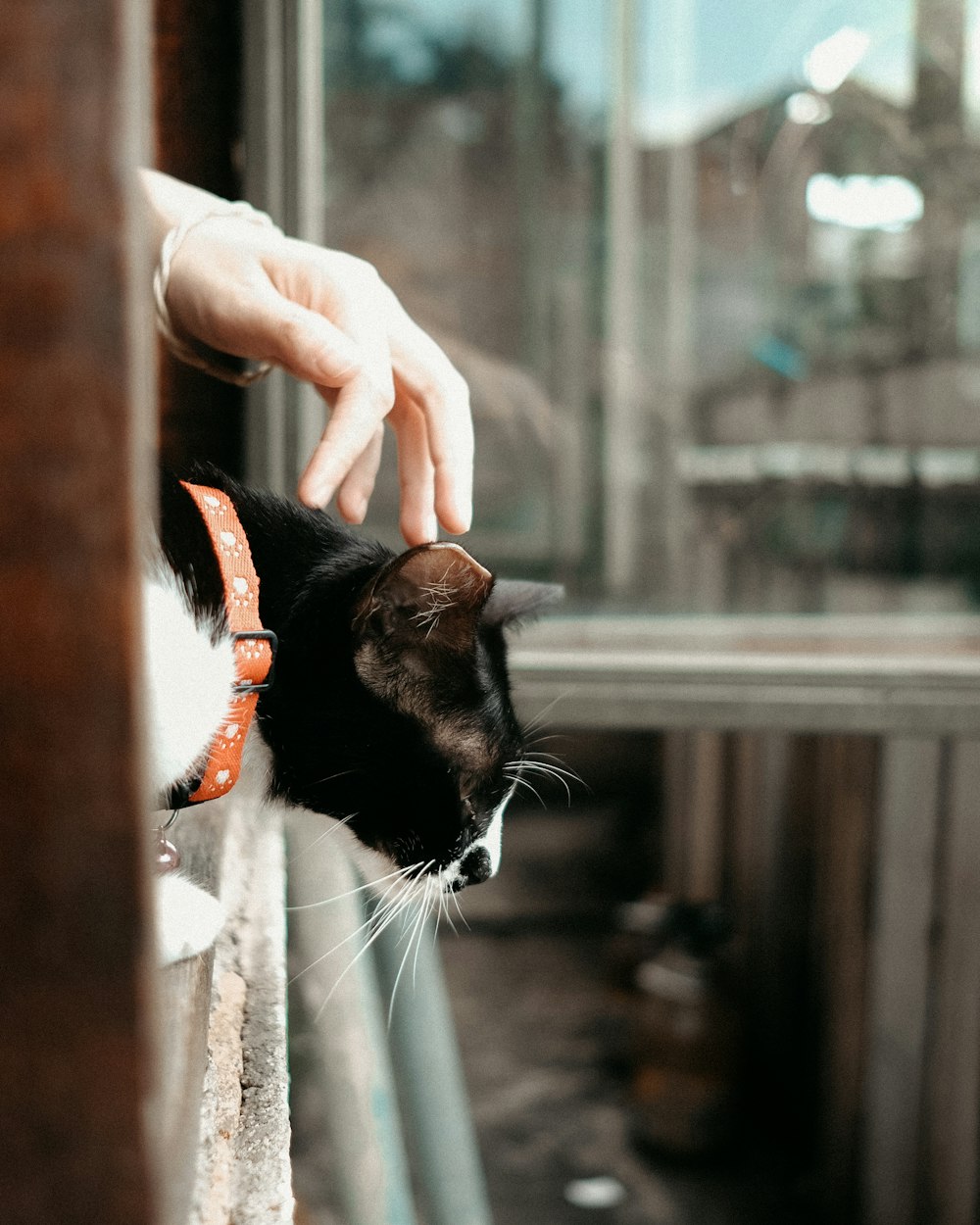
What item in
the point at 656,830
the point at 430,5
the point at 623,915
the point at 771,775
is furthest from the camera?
the point at 656,830

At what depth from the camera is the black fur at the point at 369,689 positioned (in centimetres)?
64

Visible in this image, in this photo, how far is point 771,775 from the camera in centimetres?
250

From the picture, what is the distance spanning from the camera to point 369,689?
0.65m

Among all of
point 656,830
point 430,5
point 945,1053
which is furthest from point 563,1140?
point 430,5

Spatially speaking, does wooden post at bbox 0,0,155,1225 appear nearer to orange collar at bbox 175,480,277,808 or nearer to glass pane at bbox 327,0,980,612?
orange collar at bbox 175,480,277,808

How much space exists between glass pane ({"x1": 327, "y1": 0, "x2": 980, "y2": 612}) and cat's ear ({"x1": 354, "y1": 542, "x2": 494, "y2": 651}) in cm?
124

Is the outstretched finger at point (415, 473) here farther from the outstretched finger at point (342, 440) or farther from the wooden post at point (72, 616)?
the wooden post at point (72, 616)

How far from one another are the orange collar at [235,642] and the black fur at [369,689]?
0.03 metres

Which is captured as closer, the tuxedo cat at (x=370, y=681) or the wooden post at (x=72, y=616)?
the wooden post at (x=72, y=616)

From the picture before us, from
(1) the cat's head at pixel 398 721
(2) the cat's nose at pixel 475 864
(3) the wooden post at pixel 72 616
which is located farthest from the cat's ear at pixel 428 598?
(3) the wooden post at pixel 72 616

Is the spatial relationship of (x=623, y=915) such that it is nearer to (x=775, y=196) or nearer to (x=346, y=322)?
(x=775, y=196)

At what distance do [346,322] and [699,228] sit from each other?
1.97m

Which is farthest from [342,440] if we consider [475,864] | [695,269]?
[695,269]

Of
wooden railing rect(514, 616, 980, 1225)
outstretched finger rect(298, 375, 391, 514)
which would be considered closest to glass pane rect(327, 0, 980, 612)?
wooden railing rect(514, 616, 980, 1225)
